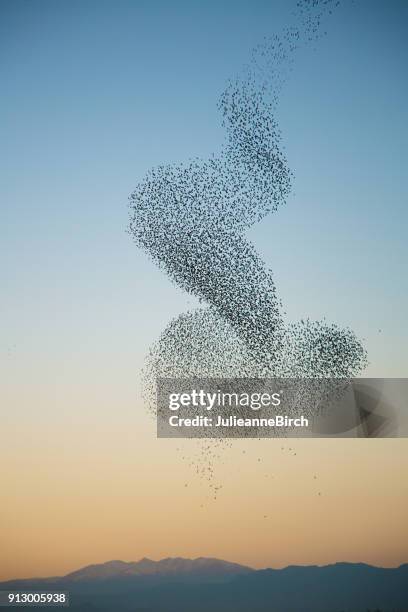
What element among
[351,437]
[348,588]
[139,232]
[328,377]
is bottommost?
[348,588]

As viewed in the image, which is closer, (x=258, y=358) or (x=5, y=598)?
(x=5, y=598)

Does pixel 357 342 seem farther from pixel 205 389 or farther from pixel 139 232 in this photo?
pixel 139 232

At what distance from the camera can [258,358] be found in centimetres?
615

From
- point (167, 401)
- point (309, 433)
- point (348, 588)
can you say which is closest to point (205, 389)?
point (167, 401)

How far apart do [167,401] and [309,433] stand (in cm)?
95

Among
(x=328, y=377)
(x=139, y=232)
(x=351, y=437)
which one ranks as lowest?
(x=351, y=437)

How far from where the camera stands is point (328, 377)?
6188 millimetres

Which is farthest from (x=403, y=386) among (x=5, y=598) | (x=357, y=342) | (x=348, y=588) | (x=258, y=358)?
(x=5, y=598)

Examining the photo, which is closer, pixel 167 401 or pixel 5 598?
pixel 5 598

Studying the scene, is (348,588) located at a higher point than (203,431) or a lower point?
lower

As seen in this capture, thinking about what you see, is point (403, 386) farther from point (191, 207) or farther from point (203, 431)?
point (191, 207)

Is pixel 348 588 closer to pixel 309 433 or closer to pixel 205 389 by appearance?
pixel 309 433

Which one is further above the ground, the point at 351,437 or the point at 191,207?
the point at 191,207

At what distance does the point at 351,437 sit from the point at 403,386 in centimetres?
48
